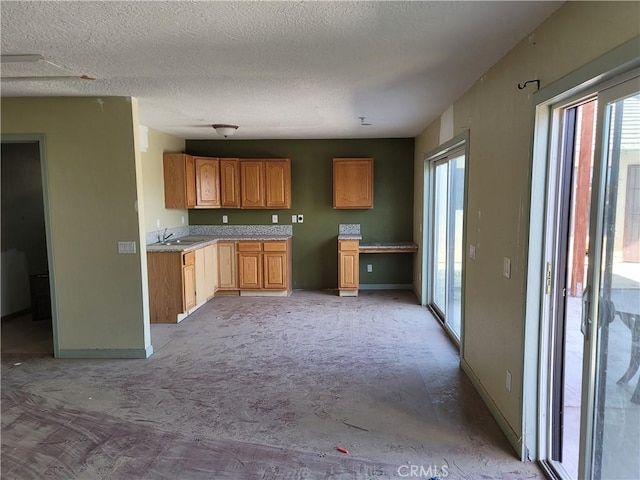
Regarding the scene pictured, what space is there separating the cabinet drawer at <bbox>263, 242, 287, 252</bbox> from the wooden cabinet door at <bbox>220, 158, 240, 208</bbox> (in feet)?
2.79

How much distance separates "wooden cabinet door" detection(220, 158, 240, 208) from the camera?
21.1 feet

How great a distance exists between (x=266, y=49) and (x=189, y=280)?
11.4 feet

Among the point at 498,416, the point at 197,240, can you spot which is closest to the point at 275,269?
the point at 197,240

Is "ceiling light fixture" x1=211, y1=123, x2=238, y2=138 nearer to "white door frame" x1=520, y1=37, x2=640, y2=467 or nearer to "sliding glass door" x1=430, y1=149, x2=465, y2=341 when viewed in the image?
"sliding glass door" x1=430, y1=149, x2=465, y2=341

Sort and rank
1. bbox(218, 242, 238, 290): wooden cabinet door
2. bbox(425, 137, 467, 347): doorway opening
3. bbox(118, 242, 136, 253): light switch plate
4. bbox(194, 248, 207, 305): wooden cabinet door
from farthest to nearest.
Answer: bbox(218, 242, 238, 290): wooden cabinet door
bbox(194, 248, 207, 305): wooden cabinet door
bbox(425, 137, 467, 347): doorway opening
bbox(118, 242, 136, 253): light switch plate

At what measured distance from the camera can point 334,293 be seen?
6.57 meters

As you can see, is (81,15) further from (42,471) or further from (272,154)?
(272,154)

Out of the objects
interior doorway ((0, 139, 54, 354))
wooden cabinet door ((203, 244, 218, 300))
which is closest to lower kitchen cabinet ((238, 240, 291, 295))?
wooden cabinet door ((203, 244, 218, 300))

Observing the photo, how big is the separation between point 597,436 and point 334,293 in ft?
15.9

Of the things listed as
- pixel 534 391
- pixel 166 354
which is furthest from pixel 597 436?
pixel 166 354

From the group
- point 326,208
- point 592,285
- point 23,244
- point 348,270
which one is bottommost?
point 348,270

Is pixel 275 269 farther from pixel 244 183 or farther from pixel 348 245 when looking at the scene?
pixel 244 183

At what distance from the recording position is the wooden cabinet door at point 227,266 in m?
6.30

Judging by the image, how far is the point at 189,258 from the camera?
524 centimetres
